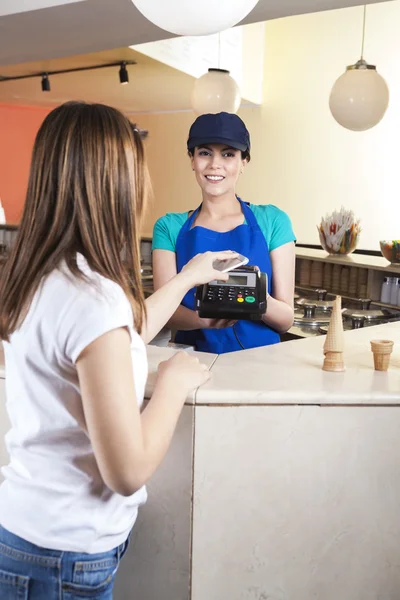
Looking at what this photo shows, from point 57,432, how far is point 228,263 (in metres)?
0.82

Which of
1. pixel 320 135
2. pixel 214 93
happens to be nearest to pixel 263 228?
pixel 214 93

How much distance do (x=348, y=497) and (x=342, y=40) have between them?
714 centimetres

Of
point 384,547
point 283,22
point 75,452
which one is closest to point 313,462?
point 384,547

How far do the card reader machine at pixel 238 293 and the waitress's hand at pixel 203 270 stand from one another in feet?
0.24

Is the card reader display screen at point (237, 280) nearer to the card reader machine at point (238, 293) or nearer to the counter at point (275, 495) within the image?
the card reader machine at point (238, 293)

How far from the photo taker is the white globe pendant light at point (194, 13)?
155 cm

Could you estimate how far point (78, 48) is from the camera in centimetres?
459

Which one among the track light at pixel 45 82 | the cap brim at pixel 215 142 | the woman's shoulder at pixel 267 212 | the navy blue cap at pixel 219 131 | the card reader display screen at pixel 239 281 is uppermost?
the track light at pixel 45 82

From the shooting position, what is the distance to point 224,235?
2182 mm

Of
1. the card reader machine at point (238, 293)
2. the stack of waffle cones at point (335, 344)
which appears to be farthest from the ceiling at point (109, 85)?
the stack of waffle cones at point (335, 344)

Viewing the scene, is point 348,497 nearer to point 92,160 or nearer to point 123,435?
point 123,435

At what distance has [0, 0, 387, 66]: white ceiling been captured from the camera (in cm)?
353

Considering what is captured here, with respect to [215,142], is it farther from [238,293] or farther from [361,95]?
[361,95]

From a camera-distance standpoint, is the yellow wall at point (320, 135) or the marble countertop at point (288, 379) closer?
the marble countertop at point (288, 379)
